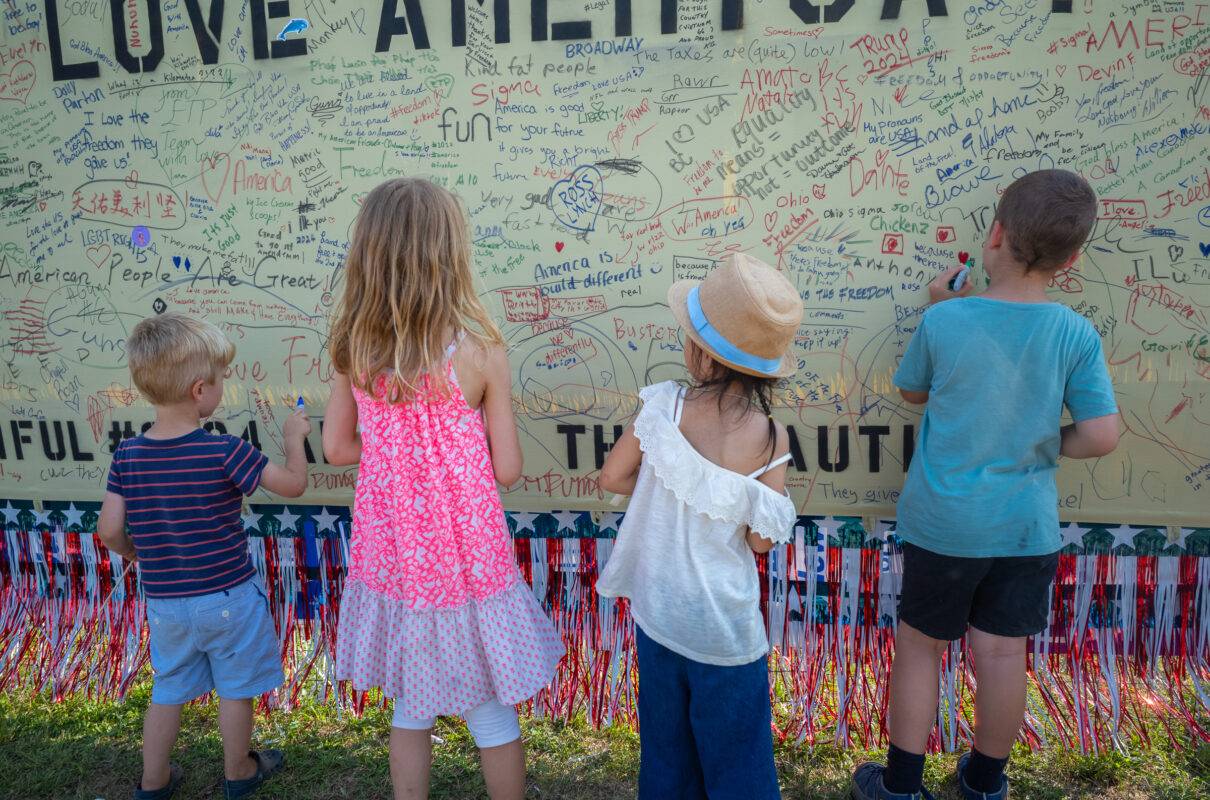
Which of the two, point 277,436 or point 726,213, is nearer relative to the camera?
point 726,213

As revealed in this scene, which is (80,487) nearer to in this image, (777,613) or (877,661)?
(777,613)

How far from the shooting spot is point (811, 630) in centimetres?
299

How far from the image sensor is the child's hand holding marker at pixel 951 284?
2615mm

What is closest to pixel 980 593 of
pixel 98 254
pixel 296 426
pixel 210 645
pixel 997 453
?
pixel 997 453

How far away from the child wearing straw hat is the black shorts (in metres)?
0.66

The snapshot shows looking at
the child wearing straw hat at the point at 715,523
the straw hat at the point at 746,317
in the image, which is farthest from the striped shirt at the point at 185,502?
the straw hat at the point at 746,317

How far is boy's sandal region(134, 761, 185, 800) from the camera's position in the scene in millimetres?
2521

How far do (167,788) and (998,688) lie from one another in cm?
270

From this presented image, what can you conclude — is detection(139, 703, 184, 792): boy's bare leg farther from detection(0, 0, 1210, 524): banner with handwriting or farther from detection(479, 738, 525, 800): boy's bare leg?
detection(479, 738, 525, 800): boy's bare leg

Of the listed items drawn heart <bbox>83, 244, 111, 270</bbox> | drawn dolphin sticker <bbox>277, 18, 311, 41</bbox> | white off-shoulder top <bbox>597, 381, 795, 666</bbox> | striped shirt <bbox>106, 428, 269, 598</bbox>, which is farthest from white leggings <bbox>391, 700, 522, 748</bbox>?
drawn dolphin sticker <bbox>277, 18, 311, 41</bbox>

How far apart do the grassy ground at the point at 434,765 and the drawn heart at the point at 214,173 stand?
2056 millimetres

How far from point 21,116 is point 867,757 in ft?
13.5

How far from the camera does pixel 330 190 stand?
295 cm

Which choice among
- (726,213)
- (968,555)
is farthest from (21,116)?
(968,555)
